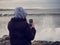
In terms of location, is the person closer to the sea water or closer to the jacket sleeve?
the jacket sleeve

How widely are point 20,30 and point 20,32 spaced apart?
3 centimetres

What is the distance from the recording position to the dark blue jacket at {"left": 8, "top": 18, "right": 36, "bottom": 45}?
325 cm

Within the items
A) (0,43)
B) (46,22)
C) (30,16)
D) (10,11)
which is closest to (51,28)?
(46,22)

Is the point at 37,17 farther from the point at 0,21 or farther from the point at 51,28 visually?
the point at 0,21

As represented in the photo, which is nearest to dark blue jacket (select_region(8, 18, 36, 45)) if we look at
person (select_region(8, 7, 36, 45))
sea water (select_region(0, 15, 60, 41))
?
person (select_region(8, 7, 36, 45))

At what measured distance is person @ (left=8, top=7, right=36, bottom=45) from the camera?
325 centimetres

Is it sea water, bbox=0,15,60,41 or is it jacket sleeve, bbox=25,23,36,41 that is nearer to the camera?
jacket sleeve, bbox=25,23,36,41

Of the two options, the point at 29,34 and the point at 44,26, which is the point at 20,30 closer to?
the point at 29,34

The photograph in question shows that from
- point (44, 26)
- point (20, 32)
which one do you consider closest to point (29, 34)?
point (20, 32)

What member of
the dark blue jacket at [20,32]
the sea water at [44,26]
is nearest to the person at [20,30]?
the dark blue jacket at [20,32]

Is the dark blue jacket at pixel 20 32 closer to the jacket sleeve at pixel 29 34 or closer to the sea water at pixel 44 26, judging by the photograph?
the jacket sleeve at pixel 29 34

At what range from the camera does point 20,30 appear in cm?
326

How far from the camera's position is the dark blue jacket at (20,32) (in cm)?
325

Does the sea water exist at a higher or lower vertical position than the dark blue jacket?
lower
